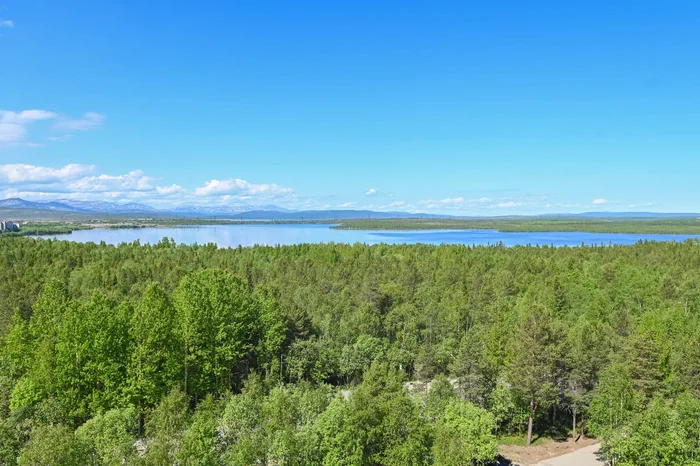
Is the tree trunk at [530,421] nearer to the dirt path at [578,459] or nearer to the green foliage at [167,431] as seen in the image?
the dirt path at [578,459]

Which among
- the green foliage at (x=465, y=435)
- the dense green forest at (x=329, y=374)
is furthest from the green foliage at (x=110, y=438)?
the green foliage at (x=465, y=435)

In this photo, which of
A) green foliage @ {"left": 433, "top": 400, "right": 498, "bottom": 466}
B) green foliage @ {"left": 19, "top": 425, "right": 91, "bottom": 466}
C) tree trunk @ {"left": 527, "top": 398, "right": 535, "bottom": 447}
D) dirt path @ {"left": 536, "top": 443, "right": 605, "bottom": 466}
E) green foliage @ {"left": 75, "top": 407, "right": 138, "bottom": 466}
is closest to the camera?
green foliage @ {"left": 19, "top": 425, "right": 91, "bottom": 466}

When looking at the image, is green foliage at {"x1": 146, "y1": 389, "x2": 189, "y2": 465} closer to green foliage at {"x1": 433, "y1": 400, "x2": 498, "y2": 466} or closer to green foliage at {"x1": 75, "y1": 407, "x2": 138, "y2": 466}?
green foliage at {"x1": 75, "y1": 407, "x2": 138, "y2": 466}

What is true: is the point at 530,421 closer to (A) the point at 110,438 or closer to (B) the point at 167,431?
(B) the point at 167,431

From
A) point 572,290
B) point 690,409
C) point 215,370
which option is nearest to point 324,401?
point 215,370

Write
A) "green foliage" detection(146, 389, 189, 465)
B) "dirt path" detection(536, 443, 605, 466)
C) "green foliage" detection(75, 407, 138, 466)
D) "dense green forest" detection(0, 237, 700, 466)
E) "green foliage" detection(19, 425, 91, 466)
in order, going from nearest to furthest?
1. "green foliage" detection(19, 425, 91, 466)
2. "green foliage" detection(146, 389, 189, 465)
3. "green foliage" detection(75, 407, 138, 466)
4. "dense green forest" detection(0, 237, 700, 466)
5. "dirt path" detection(536, 443, 605, 466)

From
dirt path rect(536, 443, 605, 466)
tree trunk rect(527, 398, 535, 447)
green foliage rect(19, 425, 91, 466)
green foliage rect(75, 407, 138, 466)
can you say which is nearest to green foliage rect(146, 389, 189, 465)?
green foliage rect(75, 407, 138, 466)

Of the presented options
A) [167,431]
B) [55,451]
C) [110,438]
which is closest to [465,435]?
Result: [167,431]
